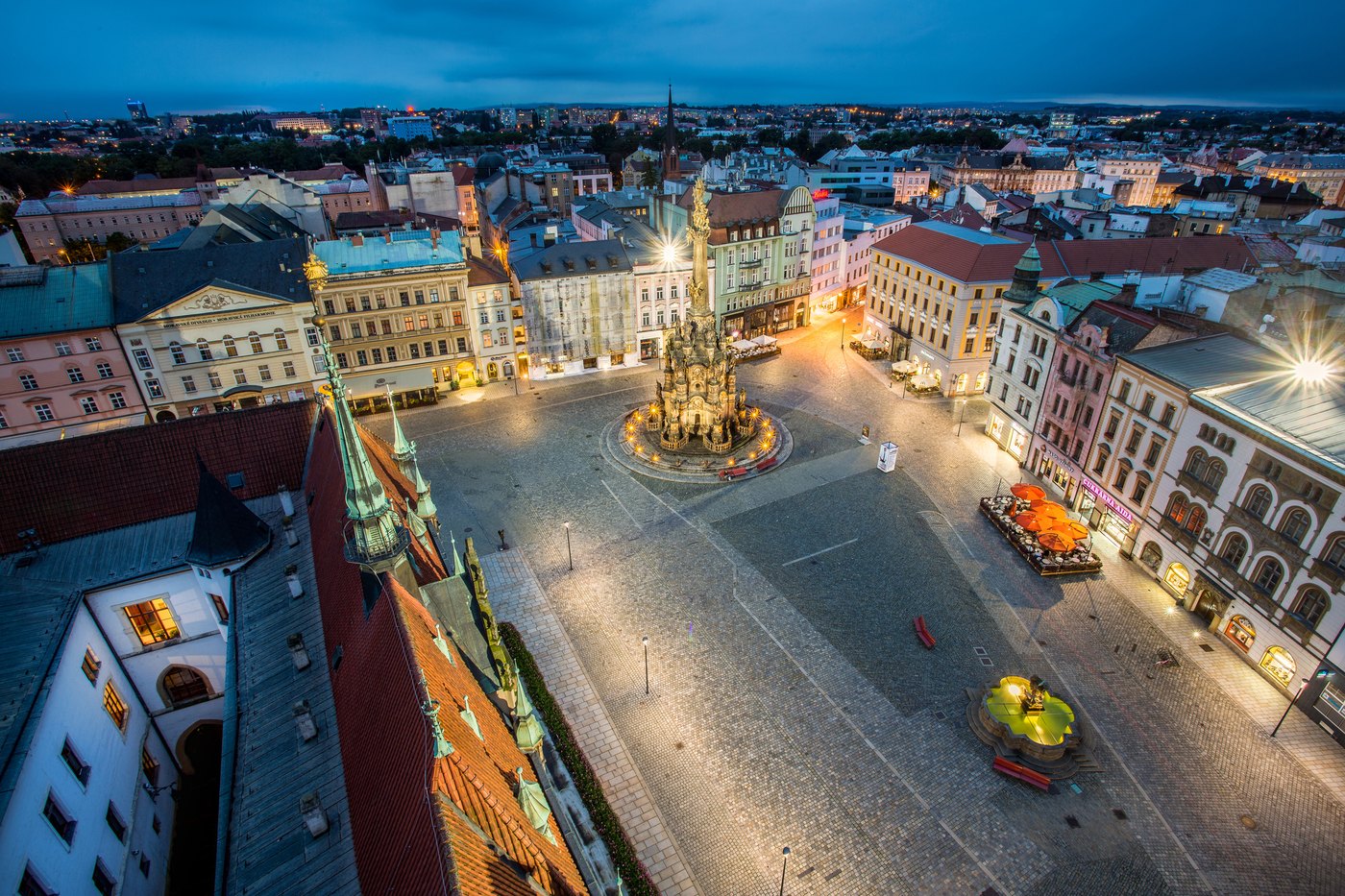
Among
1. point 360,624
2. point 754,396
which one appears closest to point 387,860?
point 360,624

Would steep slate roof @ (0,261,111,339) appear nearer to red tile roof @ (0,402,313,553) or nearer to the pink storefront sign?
red tile roof @ (0,402,313,553)

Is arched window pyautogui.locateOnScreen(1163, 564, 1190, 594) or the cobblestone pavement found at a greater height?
arched window pyautogui.locateOnScreen(1163, 564, 1190, 594)

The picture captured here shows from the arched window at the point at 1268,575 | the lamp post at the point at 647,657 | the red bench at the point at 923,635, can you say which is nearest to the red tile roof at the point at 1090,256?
the arched window at the point at 1268,575

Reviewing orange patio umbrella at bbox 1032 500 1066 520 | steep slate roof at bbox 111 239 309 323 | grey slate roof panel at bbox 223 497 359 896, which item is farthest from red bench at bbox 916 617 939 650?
steep slate roof at bbox 111 239 309 323

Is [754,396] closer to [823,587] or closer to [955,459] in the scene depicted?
[955,459]

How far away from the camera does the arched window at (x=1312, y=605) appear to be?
27.0m

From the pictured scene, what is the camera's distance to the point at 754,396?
58969mm

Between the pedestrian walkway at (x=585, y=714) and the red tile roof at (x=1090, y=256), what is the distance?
142ft

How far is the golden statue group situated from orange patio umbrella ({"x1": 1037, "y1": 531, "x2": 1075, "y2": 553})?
21.7 metres

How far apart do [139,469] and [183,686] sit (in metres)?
9.82

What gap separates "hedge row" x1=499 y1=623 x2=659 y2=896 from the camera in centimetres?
2192

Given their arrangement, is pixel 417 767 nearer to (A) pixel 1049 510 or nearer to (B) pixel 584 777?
(B) pixel 584 777

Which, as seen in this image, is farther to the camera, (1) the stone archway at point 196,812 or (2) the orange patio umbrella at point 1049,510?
(2) the orange patio umbrella at point 1049,510

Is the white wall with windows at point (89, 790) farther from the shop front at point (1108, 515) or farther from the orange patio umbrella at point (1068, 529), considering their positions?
the shop front at point (1108, 515)
